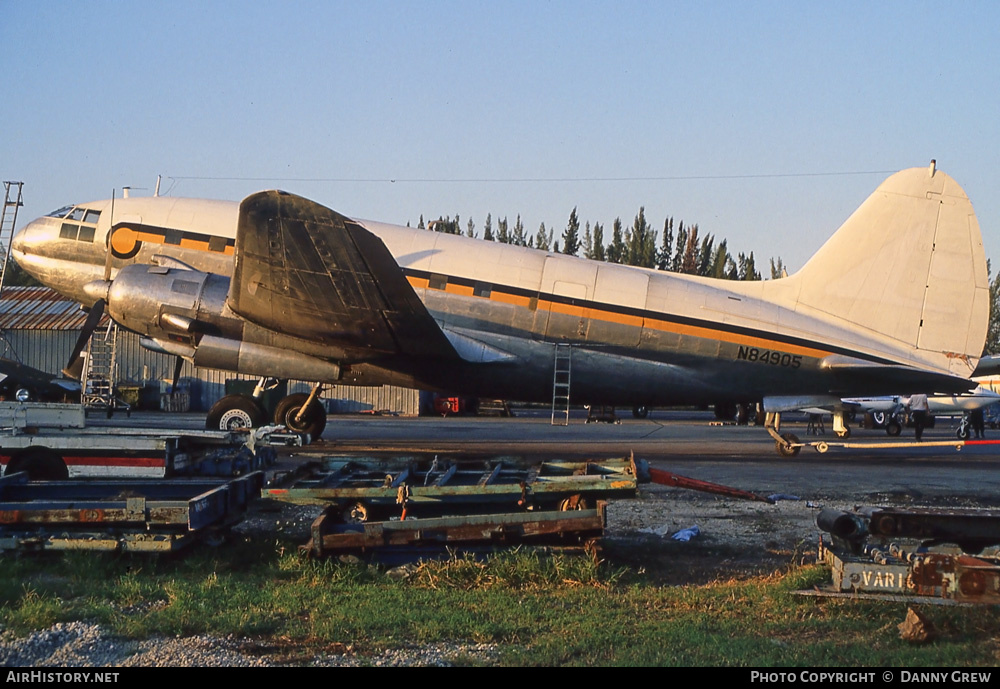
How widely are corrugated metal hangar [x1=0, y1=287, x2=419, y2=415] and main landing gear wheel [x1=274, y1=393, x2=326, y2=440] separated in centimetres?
2177

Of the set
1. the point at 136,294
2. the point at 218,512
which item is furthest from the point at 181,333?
the point at 218,512

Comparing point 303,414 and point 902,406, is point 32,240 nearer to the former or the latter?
point 303,414

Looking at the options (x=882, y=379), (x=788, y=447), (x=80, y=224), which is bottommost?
(x=788, y=447)

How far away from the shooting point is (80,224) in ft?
58.3

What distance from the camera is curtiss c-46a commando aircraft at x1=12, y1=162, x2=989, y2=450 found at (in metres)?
15.8

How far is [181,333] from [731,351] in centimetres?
1028

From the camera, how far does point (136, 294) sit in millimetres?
15938

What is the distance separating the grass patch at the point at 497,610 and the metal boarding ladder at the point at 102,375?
9.99 metres

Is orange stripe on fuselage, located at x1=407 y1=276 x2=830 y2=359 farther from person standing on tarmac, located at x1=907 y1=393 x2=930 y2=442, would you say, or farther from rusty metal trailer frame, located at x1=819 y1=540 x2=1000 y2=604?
person standing on tarmac, located at x1=907 y1=393 x2=930 y2=442

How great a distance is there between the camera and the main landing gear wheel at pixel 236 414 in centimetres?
→ 1717

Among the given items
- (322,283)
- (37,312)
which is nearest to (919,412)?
(322,283)

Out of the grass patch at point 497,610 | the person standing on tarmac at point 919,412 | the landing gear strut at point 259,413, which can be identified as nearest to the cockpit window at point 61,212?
the landing gear strut at point 259,413

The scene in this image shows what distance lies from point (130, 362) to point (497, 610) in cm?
3886

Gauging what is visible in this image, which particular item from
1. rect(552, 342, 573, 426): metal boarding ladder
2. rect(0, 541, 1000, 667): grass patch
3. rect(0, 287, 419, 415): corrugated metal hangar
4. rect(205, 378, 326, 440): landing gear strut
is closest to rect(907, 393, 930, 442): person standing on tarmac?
rect(552, 342, 573, 426): metal boarding ladder
